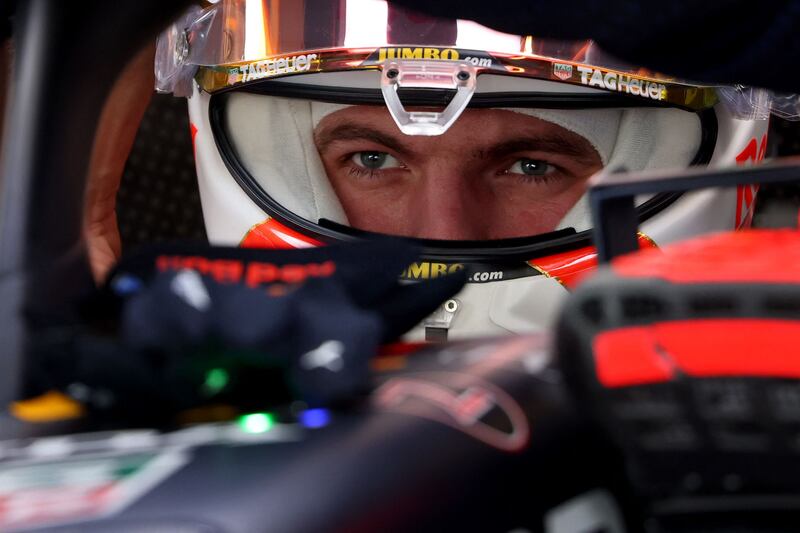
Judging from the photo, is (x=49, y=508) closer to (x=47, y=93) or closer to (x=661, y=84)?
(x=47, y=93)

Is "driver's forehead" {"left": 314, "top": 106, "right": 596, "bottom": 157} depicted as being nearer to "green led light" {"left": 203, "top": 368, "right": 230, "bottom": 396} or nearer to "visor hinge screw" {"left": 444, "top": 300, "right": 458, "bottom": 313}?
"visor hinge screw" {"left": 444, "top": 300, "right": 458, "bottom": 313}

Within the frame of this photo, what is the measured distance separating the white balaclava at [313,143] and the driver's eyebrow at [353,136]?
0.6 inches

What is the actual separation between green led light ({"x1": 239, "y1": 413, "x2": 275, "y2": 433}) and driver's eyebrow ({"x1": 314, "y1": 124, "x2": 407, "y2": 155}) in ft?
3.31

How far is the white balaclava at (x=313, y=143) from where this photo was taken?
1349 mm

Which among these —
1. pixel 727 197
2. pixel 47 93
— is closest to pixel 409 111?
pixel 727 197

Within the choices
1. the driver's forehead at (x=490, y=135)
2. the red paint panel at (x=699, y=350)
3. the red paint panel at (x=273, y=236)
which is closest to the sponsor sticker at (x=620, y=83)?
the driver's forehead at (x=490, y=135)

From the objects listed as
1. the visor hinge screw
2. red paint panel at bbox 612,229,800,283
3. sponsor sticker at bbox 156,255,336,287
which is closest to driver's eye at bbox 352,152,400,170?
Result: the visor hinge screw

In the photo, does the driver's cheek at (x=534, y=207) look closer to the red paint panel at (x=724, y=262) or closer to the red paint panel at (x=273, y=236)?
the red paint panel at (x=273, y=236)

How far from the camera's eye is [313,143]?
1.45 m

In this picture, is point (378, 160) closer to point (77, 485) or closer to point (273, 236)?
point (273, 236)

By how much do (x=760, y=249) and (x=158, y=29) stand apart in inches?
11.3

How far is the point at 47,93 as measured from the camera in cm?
45

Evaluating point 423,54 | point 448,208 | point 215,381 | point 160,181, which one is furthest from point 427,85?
point 215,381

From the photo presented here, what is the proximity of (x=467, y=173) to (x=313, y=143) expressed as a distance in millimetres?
233
